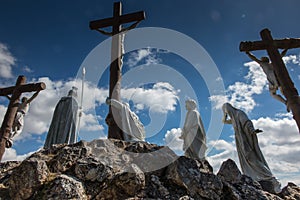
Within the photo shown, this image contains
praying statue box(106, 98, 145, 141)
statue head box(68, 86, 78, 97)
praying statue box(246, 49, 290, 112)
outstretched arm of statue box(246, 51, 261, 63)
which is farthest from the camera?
statue head box(68, 86, 78, 97)

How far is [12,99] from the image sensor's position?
9383mm

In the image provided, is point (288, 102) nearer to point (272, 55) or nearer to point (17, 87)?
point (272, 55)

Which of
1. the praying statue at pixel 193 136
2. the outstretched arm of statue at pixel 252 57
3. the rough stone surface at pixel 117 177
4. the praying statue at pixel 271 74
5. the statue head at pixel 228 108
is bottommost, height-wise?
the rough stone surface at pixel 117 177

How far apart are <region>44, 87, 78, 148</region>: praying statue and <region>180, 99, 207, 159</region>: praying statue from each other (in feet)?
12.0

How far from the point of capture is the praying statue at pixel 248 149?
22.8ft

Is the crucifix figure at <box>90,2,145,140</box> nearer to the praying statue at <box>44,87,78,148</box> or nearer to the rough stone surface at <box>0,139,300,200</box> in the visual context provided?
the praying statue at <box>44,87,78,148</box>

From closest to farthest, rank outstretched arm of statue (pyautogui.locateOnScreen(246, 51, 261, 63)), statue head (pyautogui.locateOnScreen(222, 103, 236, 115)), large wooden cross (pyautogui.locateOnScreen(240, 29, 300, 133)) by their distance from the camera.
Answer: large wooden cross (pyautogui.locateOnScreen(240, 29, 300, 133)) < outstretched arm of statue (pyautogui.locateOnScreen(246, 51, 261, 63)) < statue head (pyautogui.locateOnScreen(222, 103, 236, 115))

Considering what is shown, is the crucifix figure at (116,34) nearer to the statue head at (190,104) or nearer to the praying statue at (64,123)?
the praying statue at (64,123)

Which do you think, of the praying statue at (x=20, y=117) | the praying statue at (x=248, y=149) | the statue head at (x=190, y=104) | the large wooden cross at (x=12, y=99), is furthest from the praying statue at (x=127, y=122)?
the praying statue at (x=20, y=117)

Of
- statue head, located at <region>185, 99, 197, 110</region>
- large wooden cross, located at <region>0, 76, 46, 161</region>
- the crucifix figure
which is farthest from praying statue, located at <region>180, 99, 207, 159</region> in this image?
large wooden cross, located at <region>0, 76, 46, 161</region>

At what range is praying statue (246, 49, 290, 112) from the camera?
290 inches

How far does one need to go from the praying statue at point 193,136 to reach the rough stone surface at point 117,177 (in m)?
2.31

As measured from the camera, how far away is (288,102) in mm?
6707

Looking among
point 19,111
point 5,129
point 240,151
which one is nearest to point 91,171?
point 240,151
